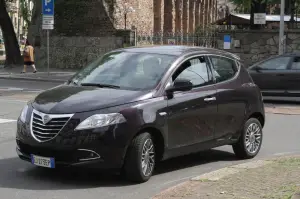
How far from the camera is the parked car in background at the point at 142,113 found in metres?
6.52

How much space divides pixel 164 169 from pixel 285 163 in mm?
1666

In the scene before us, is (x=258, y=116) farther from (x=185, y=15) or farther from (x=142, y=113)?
(x=185, y=15)

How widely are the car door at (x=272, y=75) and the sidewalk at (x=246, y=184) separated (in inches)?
398

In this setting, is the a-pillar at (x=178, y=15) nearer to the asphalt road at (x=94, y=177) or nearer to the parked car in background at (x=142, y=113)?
the asphalt road at (x=94, y=177)

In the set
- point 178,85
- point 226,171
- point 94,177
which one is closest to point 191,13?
point 178,85

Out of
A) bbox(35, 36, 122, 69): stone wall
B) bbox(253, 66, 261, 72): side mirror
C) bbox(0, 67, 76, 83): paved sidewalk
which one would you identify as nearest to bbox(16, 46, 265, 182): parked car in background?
bbox(253, 66, 261, 72): side mirror

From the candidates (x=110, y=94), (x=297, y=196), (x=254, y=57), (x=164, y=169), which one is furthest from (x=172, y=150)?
(x=254, y=57)

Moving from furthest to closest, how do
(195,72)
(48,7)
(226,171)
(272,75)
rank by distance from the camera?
(48,7) < (272,75) < (195,72) < (226,171)

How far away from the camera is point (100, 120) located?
257 inches

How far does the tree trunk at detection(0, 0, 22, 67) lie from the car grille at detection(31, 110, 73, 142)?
26.5 m

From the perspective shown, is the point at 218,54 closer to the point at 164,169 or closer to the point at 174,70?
the point at 174,70

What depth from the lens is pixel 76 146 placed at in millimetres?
6449

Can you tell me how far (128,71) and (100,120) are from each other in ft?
4.06

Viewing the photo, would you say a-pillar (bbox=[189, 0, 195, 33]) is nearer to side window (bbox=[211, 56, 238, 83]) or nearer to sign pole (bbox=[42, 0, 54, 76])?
sign pole (bbox=[42, 0, 54, 76])
